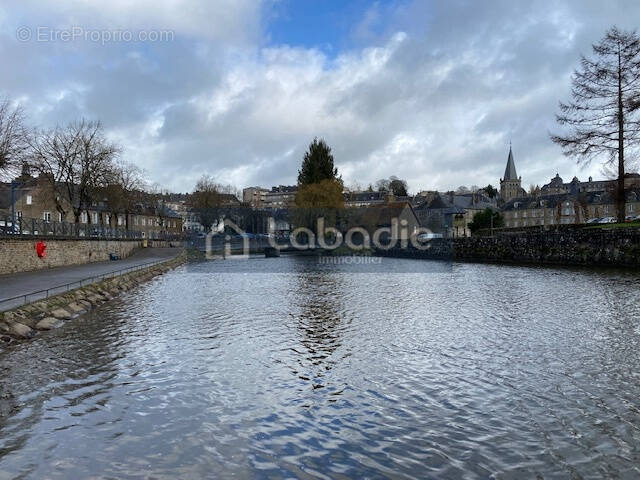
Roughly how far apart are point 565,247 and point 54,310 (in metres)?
39.2

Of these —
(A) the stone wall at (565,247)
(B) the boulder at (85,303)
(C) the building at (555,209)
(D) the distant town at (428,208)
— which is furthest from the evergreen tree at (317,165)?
(B) the boulder at (85,303)

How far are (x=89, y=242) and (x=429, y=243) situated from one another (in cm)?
4127

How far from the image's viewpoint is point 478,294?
25.1 meters

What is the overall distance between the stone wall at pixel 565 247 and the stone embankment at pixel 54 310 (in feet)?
112

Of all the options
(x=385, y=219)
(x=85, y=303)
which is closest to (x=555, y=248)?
(x=85, y=303)

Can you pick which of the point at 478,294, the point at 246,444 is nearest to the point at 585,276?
the point at 478,294

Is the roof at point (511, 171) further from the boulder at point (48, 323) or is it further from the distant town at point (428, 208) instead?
the boulder at point (48, 323)

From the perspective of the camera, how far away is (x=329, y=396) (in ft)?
32.1

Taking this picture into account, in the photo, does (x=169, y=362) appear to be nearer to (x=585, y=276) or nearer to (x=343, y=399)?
(x=343, y=399)

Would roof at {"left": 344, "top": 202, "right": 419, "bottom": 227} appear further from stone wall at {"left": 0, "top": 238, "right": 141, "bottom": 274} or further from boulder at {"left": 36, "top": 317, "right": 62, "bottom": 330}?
boulder at {"left": 36, "top": 317, "right": 62, "bottom": 330}

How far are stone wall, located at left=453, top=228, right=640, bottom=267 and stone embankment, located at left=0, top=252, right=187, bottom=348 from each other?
34.1 metres

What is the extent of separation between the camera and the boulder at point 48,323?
52.7 ft

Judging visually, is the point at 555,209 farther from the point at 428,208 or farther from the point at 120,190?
the point at 120,190

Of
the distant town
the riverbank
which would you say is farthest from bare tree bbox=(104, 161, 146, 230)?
the riverbank
